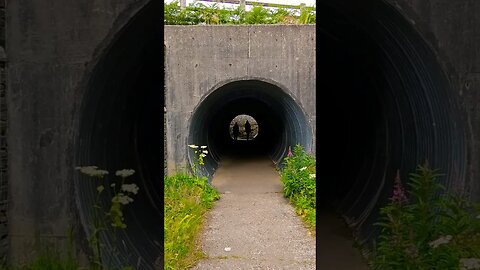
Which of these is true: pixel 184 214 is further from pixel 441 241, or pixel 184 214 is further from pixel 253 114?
pixel 253 114

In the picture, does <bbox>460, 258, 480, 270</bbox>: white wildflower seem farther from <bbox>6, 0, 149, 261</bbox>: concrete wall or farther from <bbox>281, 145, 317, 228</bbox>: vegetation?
<bbox>281, 145, 317, 228</bbox>: vegetation

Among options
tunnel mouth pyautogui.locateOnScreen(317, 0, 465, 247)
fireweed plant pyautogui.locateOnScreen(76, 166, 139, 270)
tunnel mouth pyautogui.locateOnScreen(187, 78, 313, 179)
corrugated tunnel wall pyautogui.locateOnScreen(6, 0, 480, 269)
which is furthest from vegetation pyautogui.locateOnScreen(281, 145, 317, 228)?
fireweed plant pyautogui.locateOnScreen(76, 166, 139, 270)

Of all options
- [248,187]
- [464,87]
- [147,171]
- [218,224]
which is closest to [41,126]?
[147,171]

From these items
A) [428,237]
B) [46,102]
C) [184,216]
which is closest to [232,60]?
[184,216]

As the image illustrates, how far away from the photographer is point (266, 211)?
9.62 metres

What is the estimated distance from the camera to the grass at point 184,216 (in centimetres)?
647

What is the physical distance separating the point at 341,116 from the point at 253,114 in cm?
1252

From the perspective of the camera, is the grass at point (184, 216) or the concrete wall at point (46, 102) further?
the grass at point (184, 216)

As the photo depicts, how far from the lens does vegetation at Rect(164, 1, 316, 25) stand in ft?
47.6

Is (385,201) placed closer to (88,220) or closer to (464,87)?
(464,87)

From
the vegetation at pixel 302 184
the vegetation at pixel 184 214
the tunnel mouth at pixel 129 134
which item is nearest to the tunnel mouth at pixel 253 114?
the vegetation at pixel 302 184

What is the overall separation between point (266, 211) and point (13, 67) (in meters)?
6.35

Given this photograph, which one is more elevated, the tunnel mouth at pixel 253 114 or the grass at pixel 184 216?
the tunnel mouth at pixel 253 114

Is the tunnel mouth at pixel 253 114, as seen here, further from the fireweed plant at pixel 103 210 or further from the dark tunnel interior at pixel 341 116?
the fireweed plant at pixel 103 210
